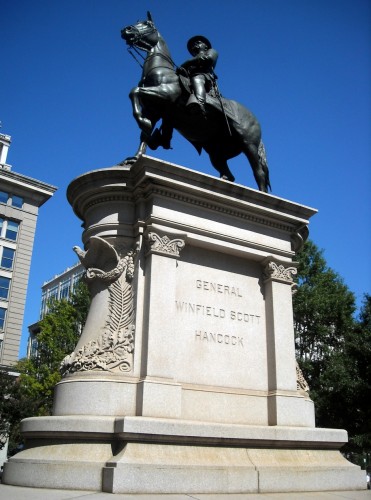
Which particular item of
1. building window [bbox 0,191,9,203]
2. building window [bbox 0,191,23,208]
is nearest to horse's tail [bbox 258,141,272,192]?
building window [bbox 0,191,23,208]

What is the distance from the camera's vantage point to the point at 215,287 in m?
10.8

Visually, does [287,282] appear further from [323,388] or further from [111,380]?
[323,388]

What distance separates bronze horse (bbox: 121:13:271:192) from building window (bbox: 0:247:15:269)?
52451mm

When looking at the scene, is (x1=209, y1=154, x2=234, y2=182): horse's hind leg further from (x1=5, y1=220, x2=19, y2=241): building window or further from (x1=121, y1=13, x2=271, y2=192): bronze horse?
(x1=5, y1=220, x2=19, y2=241): building window

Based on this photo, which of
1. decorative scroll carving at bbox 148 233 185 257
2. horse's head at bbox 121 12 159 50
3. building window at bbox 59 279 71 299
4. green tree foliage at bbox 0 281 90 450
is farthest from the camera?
building window at bbox 59 279 71 299

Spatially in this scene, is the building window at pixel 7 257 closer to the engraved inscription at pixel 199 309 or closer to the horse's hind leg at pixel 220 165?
the horse's hind leg at pixel 220 165

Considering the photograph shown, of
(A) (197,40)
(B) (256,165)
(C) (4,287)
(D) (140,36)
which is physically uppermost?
(C) (4,287)

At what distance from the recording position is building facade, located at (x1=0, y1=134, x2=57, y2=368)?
57906 mm

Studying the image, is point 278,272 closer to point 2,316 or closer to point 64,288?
point 2,316

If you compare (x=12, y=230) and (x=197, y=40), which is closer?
(x=197, y=40)

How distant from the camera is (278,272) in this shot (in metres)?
11.4

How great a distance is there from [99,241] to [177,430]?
4106 millimetres

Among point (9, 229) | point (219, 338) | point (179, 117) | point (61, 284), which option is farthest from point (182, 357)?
point (61, 284)

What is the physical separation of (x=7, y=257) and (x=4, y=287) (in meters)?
3.88
